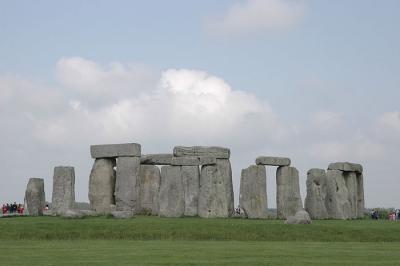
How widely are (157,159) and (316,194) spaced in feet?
25.6

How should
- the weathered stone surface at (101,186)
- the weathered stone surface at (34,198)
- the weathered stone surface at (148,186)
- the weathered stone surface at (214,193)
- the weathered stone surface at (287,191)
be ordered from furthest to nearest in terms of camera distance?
the weathered stone surface at (148,186) → the weathered stone surface at (34,198) → the weathered stone surface at (287,191) → the weathered stone surface at (101,186) → the weathered stone surface at (214,193)

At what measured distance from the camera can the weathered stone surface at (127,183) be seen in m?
38.2

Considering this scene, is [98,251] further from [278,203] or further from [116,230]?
[278,203]

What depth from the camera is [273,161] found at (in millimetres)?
39188

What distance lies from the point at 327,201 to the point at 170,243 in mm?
17186

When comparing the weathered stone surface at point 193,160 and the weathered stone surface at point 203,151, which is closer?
the weathered stone surface at point 193,160

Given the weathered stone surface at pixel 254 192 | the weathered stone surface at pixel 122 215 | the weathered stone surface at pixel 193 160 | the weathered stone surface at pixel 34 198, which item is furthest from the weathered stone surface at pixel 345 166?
the weathered stone surface at pixel 34 198

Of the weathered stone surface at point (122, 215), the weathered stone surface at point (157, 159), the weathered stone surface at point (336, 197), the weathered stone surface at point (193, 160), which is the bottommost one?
the weathered stone surface at point (122, 215)

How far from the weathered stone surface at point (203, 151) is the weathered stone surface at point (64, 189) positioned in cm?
499

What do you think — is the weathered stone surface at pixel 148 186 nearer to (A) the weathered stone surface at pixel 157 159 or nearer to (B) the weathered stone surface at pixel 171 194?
(A) the weathered stone surface at pixel 157 159

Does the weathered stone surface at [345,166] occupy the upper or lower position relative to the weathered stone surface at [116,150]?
lower

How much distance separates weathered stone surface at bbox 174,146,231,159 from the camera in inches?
1516

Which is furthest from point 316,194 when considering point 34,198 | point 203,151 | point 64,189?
point 34,198

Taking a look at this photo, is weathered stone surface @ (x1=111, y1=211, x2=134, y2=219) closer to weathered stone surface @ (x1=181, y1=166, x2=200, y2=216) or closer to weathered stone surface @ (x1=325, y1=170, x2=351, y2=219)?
weathered stone surface @ (x1=181, y1=166, x2=200, y2=216)
